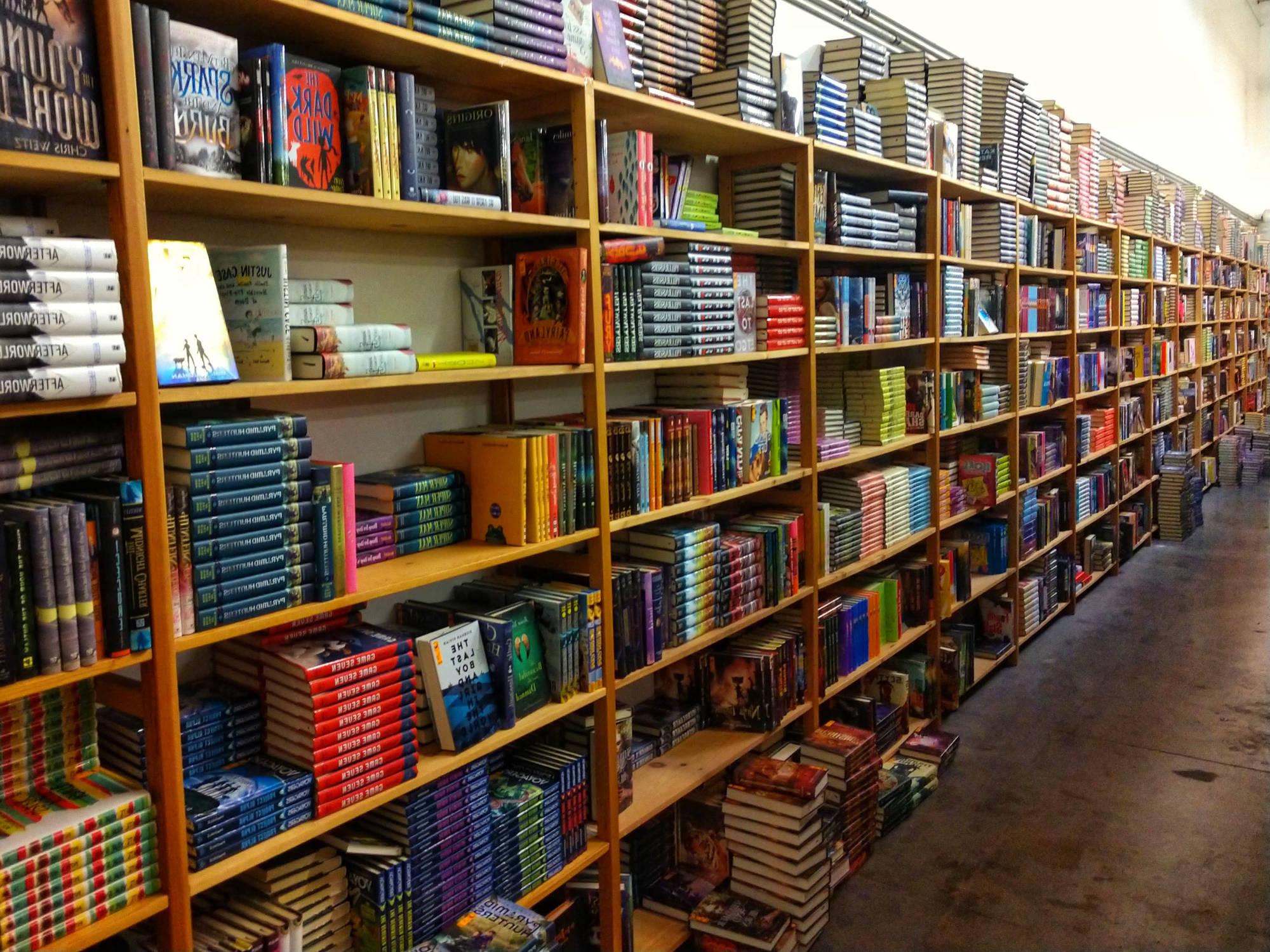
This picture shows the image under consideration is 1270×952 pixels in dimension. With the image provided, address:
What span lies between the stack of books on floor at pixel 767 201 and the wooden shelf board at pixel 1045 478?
2656mm

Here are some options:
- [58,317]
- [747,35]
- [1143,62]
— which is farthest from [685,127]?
[1143,62]

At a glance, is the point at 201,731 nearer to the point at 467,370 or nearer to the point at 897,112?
the point at 467,370

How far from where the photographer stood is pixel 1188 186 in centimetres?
992

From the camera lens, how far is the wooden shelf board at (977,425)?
4.76m

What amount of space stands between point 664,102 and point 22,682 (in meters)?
2.04

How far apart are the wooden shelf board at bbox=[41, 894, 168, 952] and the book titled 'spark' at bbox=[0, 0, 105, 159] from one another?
1.18 m

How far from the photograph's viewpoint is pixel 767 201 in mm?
3568

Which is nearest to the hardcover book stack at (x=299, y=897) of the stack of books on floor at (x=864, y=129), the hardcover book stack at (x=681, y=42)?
the hardcover book stack at (x=681, y=42)

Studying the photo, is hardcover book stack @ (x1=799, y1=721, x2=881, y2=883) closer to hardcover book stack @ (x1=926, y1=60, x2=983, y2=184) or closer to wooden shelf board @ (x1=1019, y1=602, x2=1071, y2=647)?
wooden shelf board @ (x1=1019, y1=602, x2=1071, y2=647)

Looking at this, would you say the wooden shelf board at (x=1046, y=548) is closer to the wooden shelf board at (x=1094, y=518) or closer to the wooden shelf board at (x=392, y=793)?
the wooden shelf board at (x=1094, y=518)

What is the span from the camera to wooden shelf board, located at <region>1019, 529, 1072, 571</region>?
229 inches

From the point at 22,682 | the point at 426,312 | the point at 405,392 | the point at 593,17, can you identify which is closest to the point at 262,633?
the point at 22,682

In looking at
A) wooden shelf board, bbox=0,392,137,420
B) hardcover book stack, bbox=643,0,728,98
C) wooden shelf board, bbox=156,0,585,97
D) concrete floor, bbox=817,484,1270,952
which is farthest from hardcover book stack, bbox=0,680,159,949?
hardcover book stack, bbox=643,0,728,98

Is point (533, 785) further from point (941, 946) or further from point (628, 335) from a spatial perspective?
point (941, 946)
